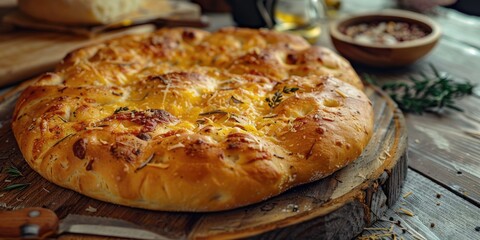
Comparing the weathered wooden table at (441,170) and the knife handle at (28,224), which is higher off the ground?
the knife handle at (28,224)

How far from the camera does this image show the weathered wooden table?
2.21 meters

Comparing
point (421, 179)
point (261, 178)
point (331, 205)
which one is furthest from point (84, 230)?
point (421, 179)

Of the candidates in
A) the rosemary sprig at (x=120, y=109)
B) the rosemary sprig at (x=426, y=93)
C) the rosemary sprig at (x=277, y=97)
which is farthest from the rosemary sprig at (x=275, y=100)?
the rosemary sprig at (x=426, y=93)

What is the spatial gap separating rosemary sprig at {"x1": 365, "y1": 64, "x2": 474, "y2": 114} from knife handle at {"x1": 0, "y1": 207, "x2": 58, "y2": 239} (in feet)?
7.17

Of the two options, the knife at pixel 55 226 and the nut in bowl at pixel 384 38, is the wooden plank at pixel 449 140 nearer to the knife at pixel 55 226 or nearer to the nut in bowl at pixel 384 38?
the nut in bowl at pixel 384 38

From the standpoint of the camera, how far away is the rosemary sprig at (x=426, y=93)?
3.29m

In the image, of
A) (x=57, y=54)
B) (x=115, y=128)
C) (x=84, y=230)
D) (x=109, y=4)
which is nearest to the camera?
(x=84, y=230)

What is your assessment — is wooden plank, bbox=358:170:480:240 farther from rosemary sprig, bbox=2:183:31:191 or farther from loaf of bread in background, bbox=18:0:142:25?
loaf of bread in background, bbox=18:0:142:25

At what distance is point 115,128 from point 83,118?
0.75 feet

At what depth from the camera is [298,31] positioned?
4.33m

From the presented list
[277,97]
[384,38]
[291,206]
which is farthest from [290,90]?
[384,38]

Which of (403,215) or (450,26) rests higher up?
(403,215)

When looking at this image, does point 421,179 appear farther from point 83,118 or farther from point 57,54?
point 57,54

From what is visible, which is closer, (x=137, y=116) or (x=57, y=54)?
(x=137, y=116)
